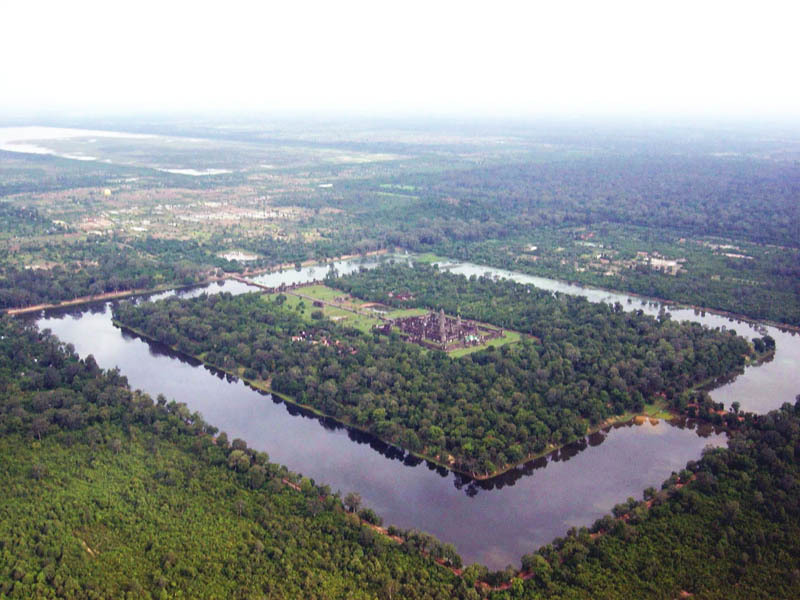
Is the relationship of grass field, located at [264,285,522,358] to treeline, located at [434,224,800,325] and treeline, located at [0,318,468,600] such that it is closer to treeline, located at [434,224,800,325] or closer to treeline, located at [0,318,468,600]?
treeline, located at [0,318,468,600]

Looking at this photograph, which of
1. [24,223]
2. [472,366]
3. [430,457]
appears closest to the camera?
[430,457]

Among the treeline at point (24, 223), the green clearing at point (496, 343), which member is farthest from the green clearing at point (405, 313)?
the treeline at point (24, 223)

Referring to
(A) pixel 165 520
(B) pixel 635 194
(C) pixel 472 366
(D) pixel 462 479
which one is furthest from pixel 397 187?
(A) pixel 165 520

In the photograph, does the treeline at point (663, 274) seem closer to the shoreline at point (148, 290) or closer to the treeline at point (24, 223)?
the shoreline at point (148, 290)

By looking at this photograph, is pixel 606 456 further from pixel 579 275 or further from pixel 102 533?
pixel 579 275

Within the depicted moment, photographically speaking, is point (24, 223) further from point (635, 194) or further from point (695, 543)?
point (695, 543)

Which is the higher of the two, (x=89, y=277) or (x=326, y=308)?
(x=89, y=277)
